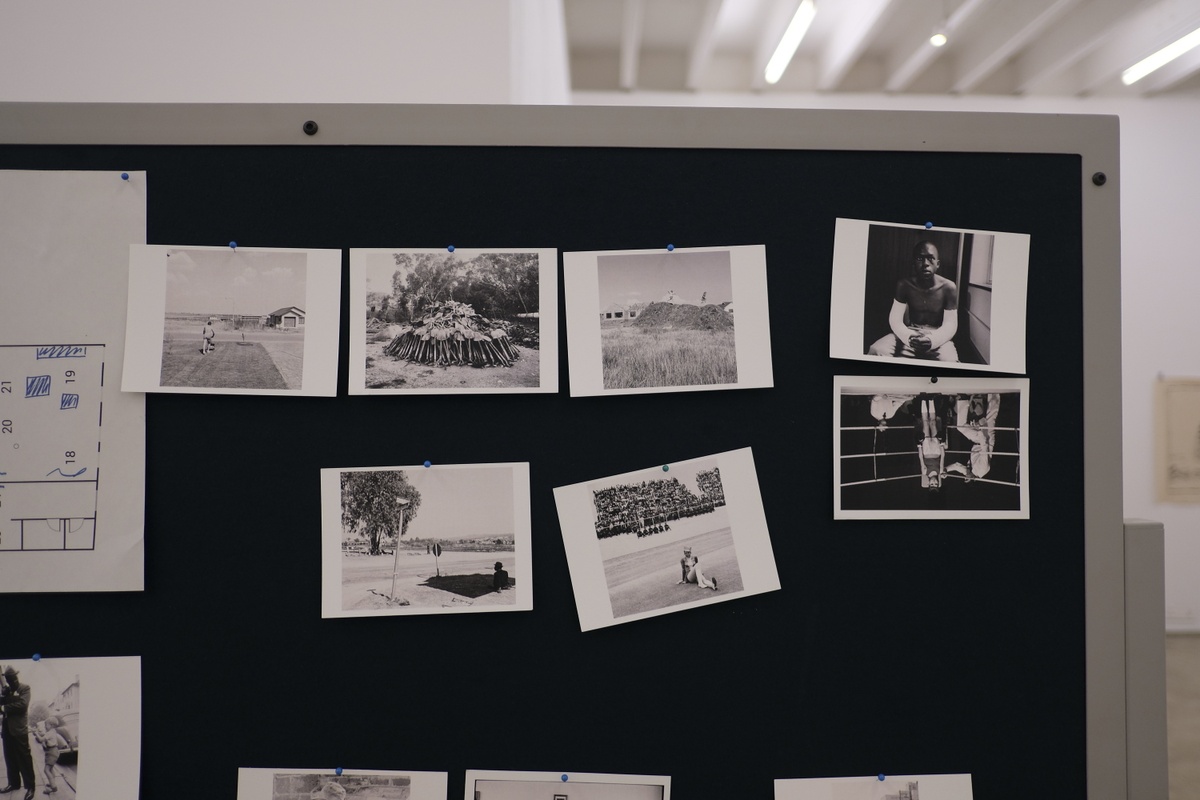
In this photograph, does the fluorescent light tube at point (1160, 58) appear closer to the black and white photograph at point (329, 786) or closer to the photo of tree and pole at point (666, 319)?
the photo of tree and pole at point (666, 319)

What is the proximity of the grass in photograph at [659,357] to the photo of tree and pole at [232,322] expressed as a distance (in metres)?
0.28

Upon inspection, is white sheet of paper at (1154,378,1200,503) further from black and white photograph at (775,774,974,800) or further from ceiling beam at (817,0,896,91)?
black and white photograph at (775,774,974,800)

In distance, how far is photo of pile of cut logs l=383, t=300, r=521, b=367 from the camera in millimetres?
657

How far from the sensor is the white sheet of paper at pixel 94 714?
0.65 meters

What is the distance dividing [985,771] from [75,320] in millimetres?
931

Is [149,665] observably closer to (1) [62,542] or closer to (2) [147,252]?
(1) [62,542]

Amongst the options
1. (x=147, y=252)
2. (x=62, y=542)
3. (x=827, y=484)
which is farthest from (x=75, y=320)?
(x=827, y=484)

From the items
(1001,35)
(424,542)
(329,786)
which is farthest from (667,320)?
(1001,35)

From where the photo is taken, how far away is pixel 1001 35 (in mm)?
3707

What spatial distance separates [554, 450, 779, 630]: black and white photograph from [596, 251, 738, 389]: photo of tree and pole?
0.08 meters

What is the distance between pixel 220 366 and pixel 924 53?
4.11 meters

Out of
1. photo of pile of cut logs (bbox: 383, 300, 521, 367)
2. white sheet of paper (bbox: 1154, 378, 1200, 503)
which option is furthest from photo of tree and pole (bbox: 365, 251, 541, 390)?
white sheet of paper (bbox: 1154, 378, 1200, 503)

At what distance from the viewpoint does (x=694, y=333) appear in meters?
0.67

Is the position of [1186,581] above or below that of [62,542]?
below
